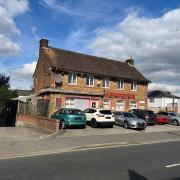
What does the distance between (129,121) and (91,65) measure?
43.0 feet

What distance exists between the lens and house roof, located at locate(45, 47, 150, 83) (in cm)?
3795

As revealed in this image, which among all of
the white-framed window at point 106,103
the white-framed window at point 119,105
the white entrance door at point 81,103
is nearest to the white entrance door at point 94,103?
the white entrance door at point 81,103

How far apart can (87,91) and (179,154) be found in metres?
23.9

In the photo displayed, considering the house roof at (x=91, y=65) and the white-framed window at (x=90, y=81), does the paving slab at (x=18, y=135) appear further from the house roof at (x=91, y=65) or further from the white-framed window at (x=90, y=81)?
the white-framed window at (x=90, y=81)

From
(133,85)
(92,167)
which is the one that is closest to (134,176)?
(92,167)

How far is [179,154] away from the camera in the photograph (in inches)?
590

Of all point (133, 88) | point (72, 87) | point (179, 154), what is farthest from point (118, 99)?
point (179, 154)

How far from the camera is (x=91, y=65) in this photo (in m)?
41.0

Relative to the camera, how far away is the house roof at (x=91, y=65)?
125 feet

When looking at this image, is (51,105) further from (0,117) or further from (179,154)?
(179,154)

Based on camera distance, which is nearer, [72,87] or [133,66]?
[72,87]

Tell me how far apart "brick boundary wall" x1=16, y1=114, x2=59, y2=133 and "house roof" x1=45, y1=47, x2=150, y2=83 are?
7.30m

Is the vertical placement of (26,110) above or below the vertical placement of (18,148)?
above

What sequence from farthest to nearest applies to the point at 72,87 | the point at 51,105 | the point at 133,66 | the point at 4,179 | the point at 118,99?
the point at 133,66 < the point at 118,99 < the point at 72,87 < the point at 51,105 < the point at 4,179
